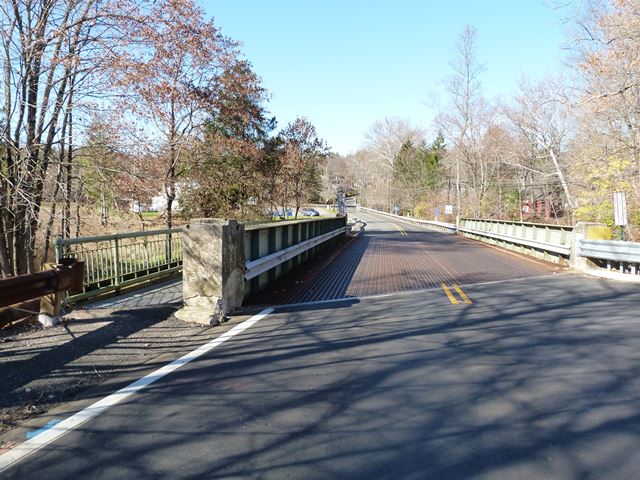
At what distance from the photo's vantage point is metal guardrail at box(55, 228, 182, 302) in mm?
7750

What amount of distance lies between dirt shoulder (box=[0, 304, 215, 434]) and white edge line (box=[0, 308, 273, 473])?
305mm

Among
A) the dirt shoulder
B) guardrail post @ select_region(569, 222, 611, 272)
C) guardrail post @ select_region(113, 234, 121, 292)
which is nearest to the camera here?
the dirt shoulder

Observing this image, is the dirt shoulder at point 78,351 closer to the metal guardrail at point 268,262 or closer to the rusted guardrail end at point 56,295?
the rusted guardrail end at point 56,295

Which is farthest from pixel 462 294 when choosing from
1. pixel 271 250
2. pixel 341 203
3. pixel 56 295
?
pixel 341 203

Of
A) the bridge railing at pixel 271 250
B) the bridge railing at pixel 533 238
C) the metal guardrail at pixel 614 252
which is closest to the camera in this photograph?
the bridge railing at pixel 271 250

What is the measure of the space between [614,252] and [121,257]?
1099 cm

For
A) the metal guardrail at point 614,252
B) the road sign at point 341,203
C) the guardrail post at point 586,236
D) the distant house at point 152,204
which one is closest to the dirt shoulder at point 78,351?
the distant house at point 152,204

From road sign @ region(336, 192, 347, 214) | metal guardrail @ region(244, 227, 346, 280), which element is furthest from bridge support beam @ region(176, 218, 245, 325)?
road sign @ region(336, 192, 347, 214)

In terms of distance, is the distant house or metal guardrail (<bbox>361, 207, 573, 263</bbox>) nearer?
the distant house

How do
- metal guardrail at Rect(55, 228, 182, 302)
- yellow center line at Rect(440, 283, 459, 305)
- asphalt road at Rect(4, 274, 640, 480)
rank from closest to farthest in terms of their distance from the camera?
asphalt road at Rect(4, 274, 640, 480)
metal guardrail at Rect(55, 228, 182, 302)
yellow center line at Rect(440, 283, 459, 305)

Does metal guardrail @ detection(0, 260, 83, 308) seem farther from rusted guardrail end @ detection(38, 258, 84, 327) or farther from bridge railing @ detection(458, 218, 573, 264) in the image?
bridge railing @ detection(458, 218, 573, 264)

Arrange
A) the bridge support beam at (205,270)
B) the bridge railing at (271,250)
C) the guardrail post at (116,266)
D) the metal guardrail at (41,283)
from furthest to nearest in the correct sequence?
the bridge railing at (271,250)
the guardrail post at (116,266)
the bridge support beam at (205,270)
the metal guardrail at (41,283)

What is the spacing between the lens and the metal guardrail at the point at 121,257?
775 cm

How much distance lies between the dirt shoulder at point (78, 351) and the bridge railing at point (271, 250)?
7.08ft
